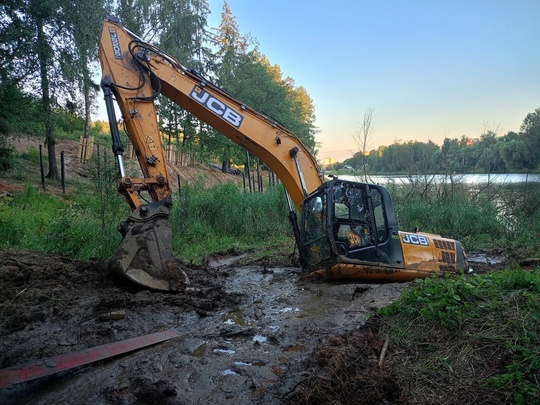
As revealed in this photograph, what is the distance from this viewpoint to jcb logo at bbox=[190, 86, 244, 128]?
19.7ft

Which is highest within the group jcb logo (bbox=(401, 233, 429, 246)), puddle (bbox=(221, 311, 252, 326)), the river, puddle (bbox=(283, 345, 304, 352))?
the river

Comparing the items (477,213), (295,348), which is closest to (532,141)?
(477,213)

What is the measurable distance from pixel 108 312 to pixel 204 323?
1.05 metres

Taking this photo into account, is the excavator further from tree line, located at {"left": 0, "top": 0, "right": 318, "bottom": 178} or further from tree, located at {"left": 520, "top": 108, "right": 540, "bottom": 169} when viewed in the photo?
tree, located at {"left": 520, "top": 108, "right": 540, "bottom": 169}

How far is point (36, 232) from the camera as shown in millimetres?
8055

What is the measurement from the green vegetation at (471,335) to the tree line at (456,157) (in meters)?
11.0

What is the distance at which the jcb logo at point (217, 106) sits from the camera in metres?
6.01

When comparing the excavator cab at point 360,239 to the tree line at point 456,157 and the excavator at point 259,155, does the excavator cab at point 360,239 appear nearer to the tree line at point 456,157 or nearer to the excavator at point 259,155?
the excavator at point 259,155

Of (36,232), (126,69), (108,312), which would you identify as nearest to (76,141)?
(36,232)

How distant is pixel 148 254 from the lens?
16.0ft

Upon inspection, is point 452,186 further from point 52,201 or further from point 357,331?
point 52,201

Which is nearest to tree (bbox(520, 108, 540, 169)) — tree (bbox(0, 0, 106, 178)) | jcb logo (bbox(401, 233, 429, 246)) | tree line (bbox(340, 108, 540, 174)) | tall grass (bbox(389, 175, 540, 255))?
tree line (bbox(340, 108, 540, 174))

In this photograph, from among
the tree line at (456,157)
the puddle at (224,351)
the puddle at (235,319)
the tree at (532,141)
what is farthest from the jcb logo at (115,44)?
the tree at (532,141)

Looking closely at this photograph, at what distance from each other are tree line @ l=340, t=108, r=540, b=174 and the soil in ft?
30.4
